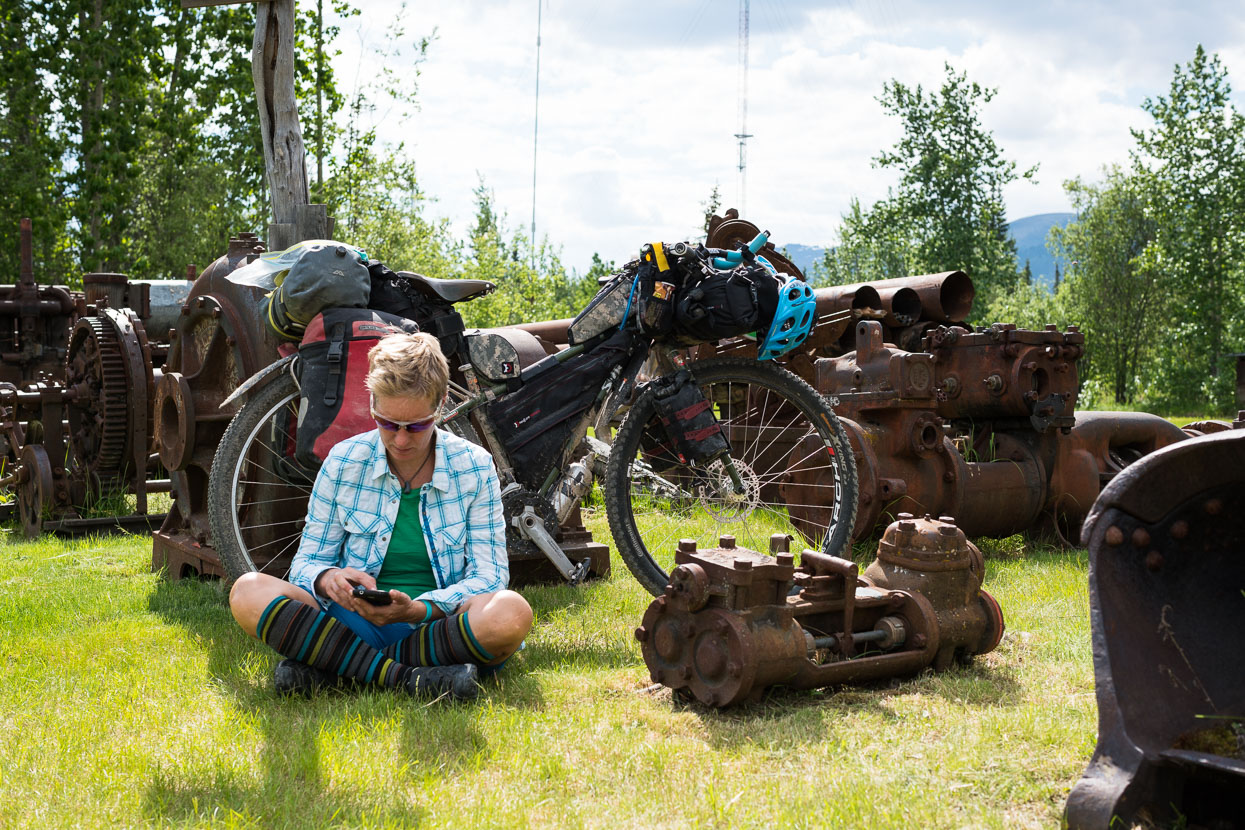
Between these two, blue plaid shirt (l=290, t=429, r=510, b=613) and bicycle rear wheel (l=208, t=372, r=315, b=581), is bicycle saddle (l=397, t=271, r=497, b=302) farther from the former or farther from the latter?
blue plaid shirt (l=290, t=429, r=510, b=613)

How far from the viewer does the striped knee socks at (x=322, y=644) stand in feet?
10.2

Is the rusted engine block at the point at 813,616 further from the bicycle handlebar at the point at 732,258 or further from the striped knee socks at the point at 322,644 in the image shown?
the bicycle handlebar at the point at 732,258

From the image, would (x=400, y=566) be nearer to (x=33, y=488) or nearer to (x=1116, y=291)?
(x=33, y=488)

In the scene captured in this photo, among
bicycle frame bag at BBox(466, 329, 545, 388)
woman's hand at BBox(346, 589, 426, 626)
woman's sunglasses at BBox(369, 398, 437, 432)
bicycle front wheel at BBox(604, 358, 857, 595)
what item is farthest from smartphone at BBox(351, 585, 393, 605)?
bicycle frame bag at BBox(466, 329, 545, 388)

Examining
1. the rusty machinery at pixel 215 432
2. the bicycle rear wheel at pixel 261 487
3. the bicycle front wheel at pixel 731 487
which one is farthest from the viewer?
the rusty machinery at pixel 215 432

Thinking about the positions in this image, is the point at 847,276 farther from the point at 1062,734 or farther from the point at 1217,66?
the point at 1062,734

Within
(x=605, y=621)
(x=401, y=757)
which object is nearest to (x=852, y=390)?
(x=605, y=621)

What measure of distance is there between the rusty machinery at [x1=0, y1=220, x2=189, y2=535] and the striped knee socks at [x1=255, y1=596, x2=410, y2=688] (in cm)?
388

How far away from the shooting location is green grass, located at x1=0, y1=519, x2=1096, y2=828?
235 cm

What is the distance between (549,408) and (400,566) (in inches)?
48.3

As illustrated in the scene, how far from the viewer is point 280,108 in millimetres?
6383

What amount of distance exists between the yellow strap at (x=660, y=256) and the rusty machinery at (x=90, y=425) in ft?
12.2

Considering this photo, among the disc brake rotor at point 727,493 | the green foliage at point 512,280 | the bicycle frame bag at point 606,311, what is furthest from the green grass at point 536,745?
the green foliage at point 512,280

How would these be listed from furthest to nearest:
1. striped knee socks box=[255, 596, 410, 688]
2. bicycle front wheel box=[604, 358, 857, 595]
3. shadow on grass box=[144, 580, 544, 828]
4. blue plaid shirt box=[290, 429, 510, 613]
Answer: bicycle front wheel box=[604, 358, 857, 595], blue plaid shirt box=[290, 429, 510, 613], striped knee socks box=[255, 596, 410, 688], shadow on grass box=[144, 580, 544, 828]
